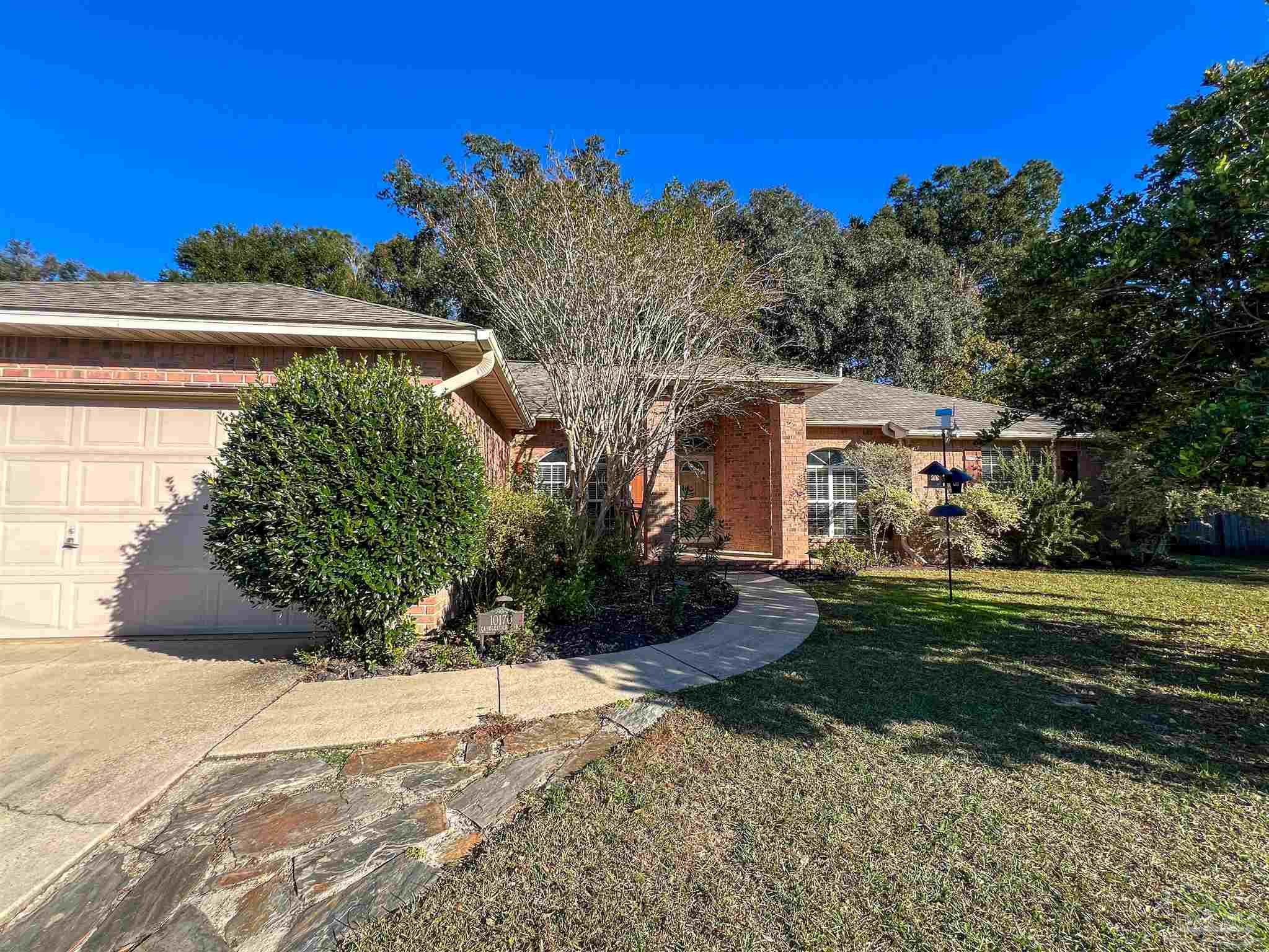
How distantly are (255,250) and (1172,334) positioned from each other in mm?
31318

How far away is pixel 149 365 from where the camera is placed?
5832 millimetres

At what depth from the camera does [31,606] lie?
586 cm

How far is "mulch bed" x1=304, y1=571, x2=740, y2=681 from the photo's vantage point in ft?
16.7

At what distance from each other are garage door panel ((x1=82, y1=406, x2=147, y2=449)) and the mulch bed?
11.1 ft

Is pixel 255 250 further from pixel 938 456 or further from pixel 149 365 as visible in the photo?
pixel 938 456

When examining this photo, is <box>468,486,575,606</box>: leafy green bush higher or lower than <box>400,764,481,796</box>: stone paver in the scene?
higher

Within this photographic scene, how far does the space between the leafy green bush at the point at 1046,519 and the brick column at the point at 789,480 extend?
15.6ft

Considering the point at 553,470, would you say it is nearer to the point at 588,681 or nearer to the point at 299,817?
the point at 588,681

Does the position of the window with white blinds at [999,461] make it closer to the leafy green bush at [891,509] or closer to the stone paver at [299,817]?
the leafy green bush at [891,509]

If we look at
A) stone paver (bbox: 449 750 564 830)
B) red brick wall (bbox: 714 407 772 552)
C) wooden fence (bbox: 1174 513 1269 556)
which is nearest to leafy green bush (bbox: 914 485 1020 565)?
red brick wall (bbox: 714 407 772 552)

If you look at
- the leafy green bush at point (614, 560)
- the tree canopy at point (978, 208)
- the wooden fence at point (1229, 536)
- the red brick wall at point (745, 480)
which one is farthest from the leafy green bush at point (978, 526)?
the tree canopy at point (978, 208)

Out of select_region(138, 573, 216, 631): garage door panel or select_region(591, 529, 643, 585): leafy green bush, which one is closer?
select_region(138, 573, 216, 631): garage door panel

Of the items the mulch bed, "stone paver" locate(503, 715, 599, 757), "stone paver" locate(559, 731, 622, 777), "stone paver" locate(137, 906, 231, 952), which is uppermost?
the mulch bed

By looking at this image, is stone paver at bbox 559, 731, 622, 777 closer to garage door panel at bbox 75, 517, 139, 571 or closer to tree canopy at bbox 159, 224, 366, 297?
garage door panel at bbox 75, 517, 139, 571
